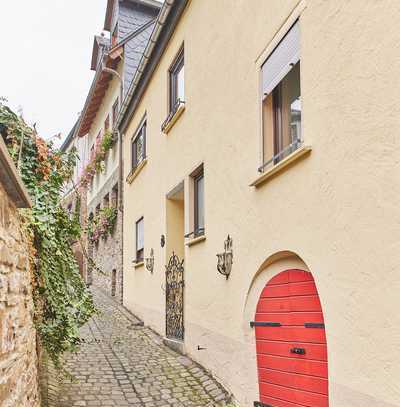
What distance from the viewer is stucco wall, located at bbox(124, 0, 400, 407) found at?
9.72 feet

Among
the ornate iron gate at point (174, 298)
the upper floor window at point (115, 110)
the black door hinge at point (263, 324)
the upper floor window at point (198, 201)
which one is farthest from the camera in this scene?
the upper floor window at point (115, 110)

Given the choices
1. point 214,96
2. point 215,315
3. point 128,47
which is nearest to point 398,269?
point 215,315

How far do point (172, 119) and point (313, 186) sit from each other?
4.87 meters

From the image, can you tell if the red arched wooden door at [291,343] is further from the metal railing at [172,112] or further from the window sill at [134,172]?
the window sill at [134,172]

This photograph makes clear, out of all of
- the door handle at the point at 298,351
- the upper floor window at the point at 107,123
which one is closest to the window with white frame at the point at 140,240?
the upper floor window at the point at 107,123

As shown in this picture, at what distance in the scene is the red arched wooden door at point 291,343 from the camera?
390cm

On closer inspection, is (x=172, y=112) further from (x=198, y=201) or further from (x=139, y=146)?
(x=139, y=146)

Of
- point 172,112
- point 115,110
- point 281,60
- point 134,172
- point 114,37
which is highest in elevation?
point 114,37

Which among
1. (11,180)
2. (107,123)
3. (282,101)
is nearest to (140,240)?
(107,123)

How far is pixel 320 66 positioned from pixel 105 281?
13.6 m

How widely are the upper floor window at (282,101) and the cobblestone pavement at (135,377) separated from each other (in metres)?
2.90

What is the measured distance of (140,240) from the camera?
11.3 metres

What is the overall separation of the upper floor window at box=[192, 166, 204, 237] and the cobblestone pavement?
1.99 meters

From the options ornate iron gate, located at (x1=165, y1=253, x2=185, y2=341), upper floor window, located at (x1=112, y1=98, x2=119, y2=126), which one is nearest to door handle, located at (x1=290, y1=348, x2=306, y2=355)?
ornate iron gate, located at (x1=165, y1=253, x2=185, y2=341)
